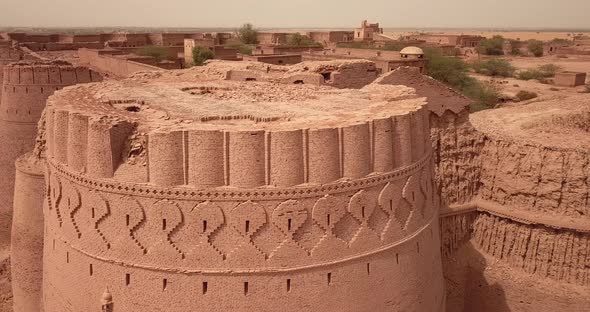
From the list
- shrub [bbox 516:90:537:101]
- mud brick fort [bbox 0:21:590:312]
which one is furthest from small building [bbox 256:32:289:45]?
mud brick fort [bbox 0:21:590:312]

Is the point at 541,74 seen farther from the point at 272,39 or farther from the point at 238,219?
the point at 238,219

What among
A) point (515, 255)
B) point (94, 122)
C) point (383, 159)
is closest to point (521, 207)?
point (515, 255)

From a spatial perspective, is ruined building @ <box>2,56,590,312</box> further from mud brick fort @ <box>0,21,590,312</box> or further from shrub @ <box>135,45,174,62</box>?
shrub @ <box>135,45,174,62</box>

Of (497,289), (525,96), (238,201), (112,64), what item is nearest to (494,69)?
(525,96)

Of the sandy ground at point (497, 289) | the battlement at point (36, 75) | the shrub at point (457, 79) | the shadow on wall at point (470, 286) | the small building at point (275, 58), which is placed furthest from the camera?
the shrub at point (457, 79)

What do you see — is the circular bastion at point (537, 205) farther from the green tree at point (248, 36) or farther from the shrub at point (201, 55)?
the green tree at point (248, 36)

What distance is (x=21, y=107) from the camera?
565 inches

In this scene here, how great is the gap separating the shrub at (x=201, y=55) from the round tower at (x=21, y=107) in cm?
1373

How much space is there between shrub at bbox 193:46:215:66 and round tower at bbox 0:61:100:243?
45.0ft

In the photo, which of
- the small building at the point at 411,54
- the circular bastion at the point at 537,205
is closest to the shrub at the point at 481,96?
the small building at the point at 411,54

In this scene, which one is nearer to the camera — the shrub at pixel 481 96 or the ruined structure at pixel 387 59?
the ruined structure at pixel 387 59

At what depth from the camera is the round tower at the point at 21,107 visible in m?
14.3

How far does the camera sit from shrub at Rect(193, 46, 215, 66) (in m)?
28.0

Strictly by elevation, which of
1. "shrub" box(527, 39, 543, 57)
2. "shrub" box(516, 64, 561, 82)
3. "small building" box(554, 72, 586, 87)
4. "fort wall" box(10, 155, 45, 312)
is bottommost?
"fort wall" box(10, 155, 45, 312)
